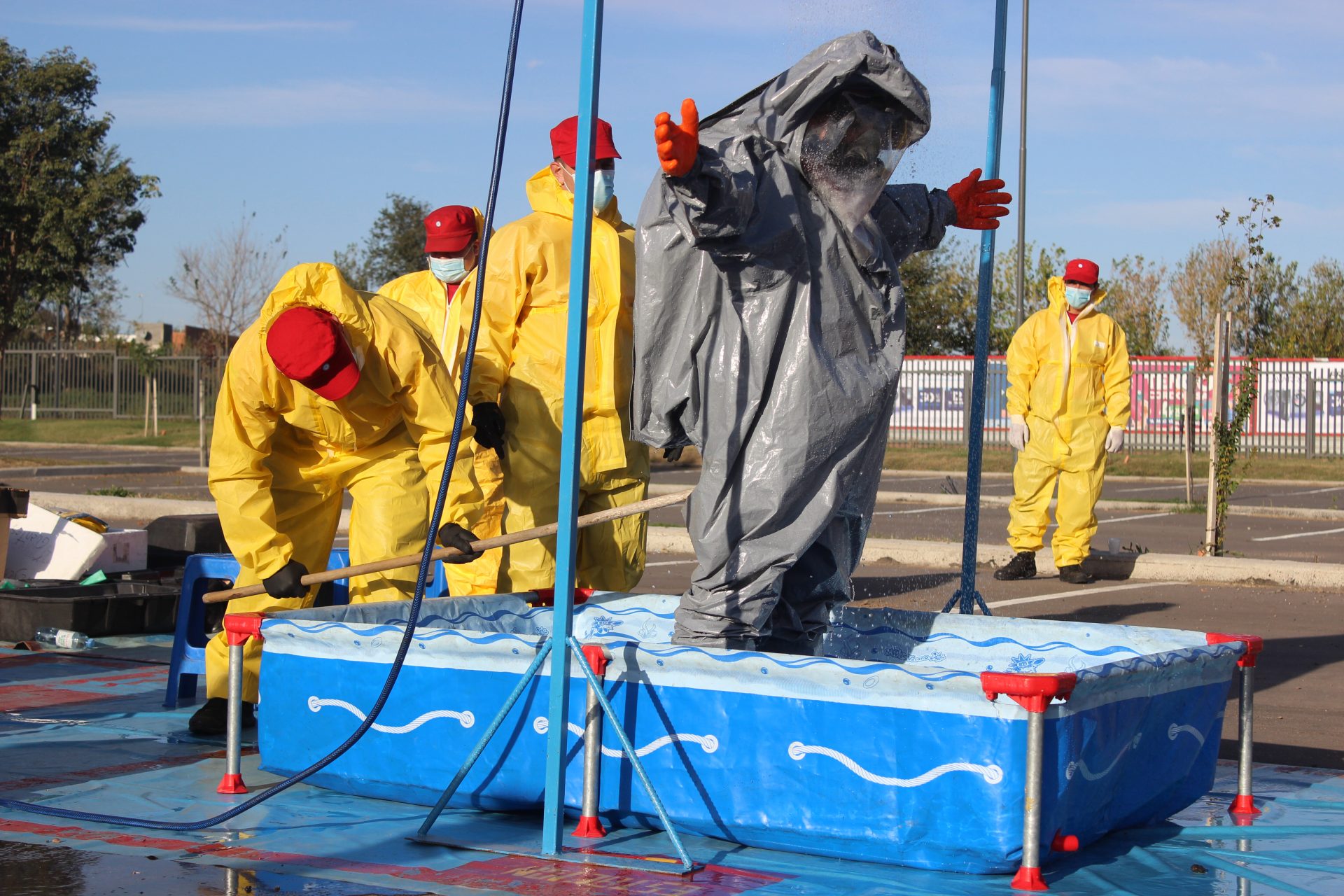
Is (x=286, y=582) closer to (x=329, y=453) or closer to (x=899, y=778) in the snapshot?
(x=329, y=453)

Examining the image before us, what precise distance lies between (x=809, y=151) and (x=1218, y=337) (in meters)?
8.07

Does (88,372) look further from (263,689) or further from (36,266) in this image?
(263,689)

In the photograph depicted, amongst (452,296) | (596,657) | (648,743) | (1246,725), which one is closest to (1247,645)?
(1246,725)

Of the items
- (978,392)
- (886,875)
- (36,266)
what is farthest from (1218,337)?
(36,266)

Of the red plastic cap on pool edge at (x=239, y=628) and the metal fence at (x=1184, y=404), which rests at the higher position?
the metal fence at (x=1184, y=404)

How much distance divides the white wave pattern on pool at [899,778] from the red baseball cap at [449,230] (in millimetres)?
4372

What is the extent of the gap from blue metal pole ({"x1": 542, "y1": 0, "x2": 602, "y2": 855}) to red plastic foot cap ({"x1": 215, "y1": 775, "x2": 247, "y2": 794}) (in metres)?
1.15

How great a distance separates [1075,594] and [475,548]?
606cm

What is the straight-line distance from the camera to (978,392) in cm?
584

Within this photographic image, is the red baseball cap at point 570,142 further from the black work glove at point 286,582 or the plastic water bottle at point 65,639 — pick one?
the plastic water bottle at point 65,639

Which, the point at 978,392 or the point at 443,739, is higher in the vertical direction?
the point at 978,392

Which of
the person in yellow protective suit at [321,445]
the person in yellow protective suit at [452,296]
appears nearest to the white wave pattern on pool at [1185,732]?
the person in yellow protective suit at [321,445]

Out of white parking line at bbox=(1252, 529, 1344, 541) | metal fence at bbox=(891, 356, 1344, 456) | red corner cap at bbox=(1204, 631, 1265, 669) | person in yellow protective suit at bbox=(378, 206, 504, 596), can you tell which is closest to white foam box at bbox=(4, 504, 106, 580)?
person in yellow protective suit at bbox=(378, 206, 504, 596)

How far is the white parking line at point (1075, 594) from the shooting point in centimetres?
950
